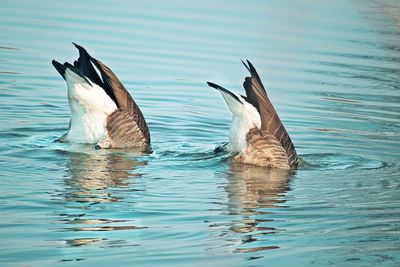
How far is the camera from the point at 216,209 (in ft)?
27.4

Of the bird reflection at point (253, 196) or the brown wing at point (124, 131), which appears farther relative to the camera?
the brown wing at point (124, 131)

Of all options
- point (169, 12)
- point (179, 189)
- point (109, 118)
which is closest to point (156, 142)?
point (109, 118)

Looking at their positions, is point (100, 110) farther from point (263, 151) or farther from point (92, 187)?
point (92, 187)

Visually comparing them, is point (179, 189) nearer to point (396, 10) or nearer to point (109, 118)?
point (109, 118)

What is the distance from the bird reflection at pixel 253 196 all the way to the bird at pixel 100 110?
1.49 m

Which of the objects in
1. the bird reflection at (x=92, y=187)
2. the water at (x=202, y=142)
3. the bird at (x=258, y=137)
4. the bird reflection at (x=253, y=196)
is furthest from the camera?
the bird at (x=258, y=137)

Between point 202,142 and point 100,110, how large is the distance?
1334 mm

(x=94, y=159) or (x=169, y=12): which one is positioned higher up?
(x=169, y=12)

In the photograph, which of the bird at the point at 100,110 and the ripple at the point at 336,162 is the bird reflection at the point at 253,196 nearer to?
the ripple at the point at 336,162

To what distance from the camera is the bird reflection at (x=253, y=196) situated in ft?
25.0

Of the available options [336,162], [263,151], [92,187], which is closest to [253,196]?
[92,187]

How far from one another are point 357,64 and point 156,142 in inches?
226

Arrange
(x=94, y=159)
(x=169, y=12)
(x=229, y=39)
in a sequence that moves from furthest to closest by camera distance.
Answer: (x=169, y=12)
(x=229, y=39)
(x=94, y=159)

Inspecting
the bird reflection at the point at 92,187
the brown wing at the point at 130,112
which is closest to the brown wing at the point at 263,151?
the bird reflection at the point at 92,187
